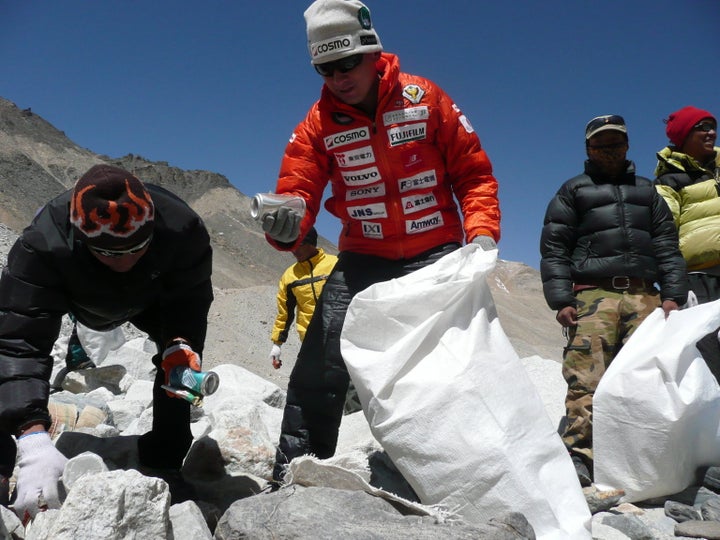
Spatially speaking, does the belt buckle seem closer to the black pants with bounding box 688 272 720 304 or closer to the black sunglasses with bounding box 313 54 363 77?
the black pants with bounding box 688 272 720 304

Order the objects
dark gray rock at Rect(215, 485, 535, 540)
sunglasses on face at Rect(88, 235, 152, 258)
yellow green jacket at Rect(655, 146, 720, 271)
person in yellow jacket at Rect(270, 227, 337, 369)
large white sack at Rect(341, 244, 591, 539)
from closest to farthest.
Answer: dark gray rock at Rect(215, 485, 535, 540), large white sack at Rect(341, 244, 591, 539), sunglasses on face at Rect(88, 235, 152, 258), yellow green jacket at Rect(655, 146, 720, 271), person in yellow jacket at Rect(270, 227, 337, 369)

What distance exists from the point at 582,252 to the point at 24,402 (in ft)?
7.90

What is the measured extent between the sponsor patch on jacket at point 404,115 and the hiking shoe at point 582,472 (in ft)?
4.89

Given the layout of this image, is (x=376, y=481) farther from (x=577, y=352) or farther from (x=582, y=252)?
(x=582, y=252)

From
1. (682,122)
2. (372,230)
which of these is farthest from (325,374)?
(682,122)

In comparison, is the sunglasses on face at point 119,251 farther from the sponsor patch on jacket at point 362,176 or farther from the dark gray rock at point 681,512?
the dark gray rock at point 681,512

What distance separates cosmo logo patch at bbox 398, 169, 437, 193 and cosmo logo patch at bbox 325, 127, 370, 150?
0.69ft

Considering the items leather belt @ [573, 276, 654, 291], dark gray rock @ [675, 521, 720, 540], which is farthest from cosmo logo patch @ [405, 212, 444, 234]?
dark gray rock @ [675, 521, 720, 540]

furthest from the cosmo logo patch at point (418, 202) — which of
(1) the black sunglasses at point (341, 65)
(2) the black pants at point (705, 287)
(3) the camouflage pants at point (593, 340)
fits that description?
(2) the black pants at point (705, 287)

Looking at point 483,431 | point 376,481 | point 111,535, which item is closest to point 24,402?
point 111,535

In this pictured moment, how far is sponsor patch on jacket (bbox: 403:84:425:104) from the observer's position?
2385mm

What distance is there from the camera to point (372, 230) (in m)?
2.46

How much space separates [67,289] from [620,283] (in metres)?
2.33

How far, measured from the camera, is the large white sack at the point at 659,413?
7.95ft
